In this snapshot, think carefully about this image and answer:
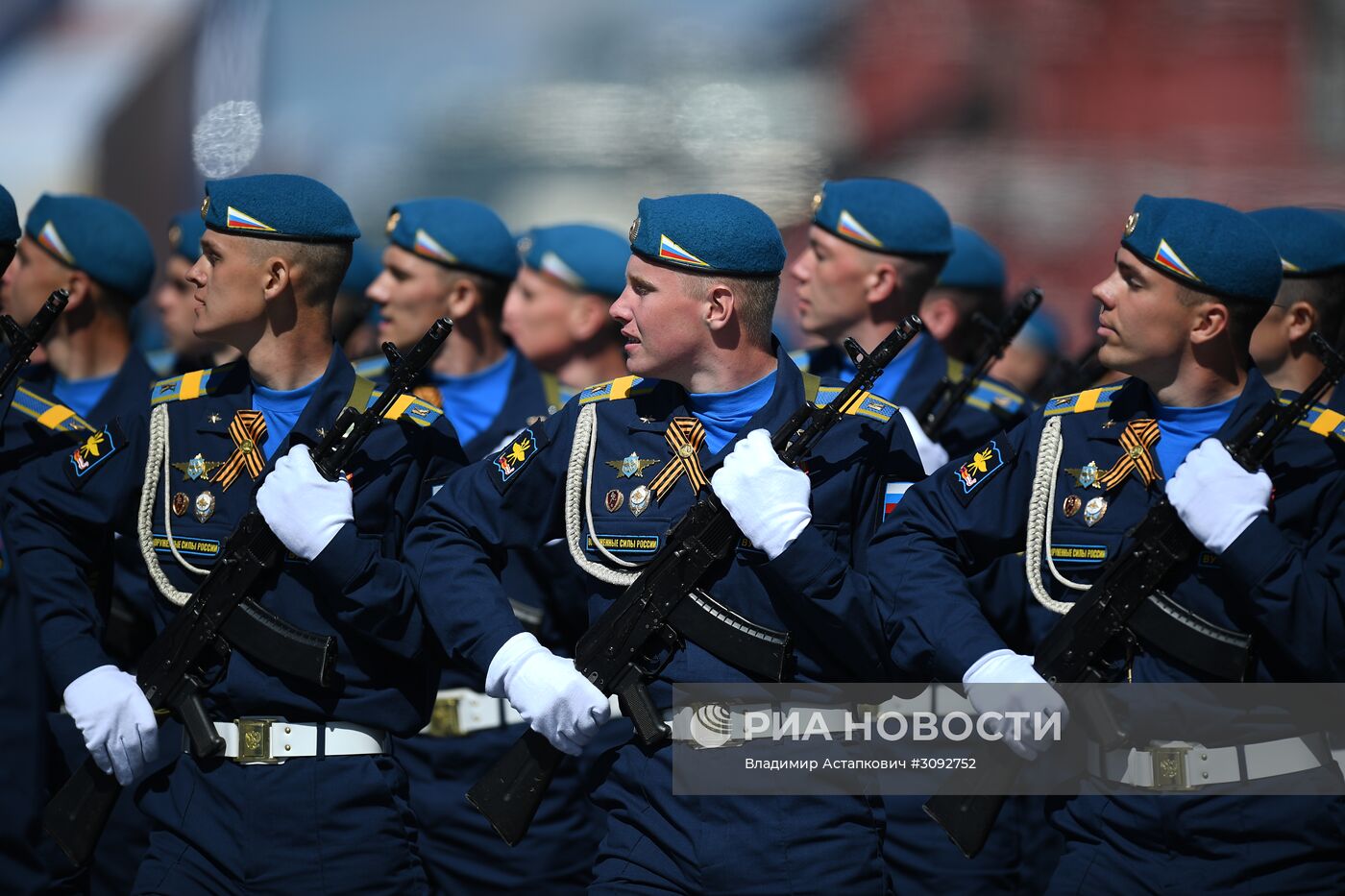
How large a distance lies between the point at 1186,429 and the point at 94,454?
2.81m

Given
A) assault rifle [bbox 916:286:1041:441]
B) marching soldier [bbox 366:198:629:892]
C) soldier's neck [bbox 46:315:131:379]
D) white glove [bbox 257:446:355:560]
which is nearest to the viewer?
white glove [bbox 257:446:355:560]

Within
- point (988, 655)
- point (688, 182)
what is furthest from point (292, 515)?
point (688, 182)

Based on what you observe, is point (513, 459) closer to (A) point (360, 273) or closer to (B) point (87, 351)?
(B) point (87, 351)

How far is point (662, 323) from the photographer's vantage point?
4.65m

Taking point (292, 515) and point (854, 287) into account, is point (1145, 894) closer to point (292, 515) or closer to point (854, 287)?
point (292, 515)

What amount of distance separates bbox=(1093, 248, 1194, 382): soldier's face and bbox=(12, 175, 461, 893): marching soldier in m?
1.75

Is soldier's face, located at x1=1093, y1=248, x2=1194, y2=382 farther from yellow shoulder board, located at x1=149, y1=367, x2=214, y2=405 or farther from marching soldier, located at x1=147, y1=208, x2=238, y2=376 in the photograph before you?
marching soldier, located at x1=147, y1=208, x2=238, y2=376

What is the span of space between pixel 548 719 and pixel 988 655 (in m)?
1.06

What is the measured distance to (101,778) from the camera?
4.76 meters

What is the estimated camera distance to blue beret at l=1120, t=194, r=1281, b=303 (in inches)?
179

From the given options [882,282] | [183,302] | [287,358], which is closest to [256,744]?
[287,358]

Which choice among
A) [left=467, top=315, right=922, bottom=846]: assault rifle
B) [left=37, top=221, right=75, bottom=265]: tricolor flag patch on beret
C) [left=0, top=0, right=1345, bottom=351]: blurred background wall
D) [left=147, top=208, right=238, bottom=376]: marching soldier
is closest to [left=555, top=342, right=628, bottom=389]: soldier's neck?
[left=147, top=208, right=238, bottom=376]: marching soldier

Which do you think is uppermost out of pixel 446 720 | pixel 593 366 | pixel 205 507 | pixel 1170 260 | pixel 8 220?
pixel 1170 260

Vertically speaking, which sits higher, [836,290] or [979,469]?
[979,469]
